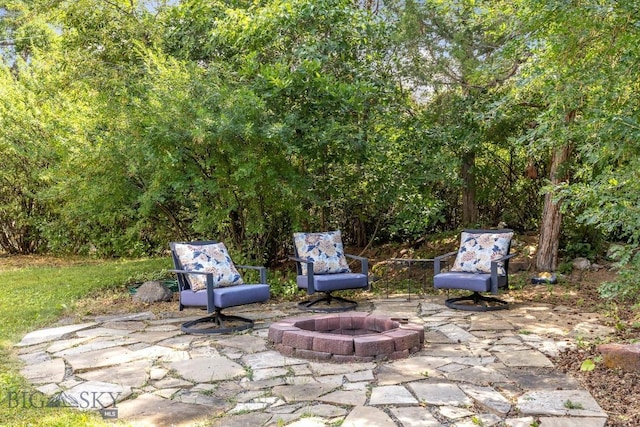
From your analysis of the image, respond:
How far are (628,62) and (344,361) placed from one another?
307 cm

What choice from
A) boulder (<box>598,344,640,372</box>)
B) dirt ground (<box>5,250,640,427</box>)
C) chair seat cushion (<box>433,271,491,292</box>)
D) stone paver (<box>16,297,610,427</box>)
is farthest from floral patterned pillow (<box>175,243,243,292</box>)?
boulder (<box>598,344,640,372</box>)

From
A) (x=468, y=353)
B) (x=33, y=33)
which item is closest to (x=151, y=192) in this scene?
(x=468, y=353)

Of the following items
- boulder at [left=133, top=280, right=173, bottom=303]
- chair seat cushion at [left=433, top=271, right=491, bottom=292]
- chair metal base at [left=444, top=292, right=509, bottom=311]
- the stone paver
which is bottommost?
the stone paver

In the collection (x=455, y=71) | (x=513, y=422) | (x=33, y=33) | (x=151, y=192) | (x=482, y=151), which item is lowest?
(x=513, y=422)

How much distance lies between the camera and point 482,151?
31.7ft

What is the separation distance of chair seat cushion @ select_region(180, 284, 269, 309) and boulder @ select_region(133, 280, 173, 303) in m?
1.78

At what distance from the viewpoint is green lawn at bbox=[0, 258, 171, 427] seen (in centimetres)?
330

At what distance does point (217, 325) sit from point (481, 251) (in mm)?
3164

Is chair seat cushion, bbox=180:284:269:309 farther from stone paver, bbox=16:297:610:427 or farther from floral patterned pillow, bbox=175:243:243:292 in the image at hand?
stone paver, bbox=16:297:610:427

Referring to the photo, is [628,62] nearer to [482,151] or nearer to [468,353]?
[468,353]

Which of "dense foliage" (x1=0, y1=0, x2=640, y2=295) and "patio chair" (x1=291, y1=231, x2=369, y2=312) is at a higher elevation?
"dense foliage" (x1=0, y1=0, x2=640, y2=295)

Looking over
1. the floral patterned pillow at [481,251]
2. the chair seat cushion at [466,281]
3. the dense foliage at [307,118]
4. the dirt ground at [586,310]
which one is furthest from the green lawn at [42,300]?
the floral patterned pillow at [481,251]

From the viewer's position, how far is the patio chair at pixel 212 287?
17.9 feet

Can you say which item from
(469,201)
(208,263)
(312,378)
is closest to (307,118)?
(208,263)
